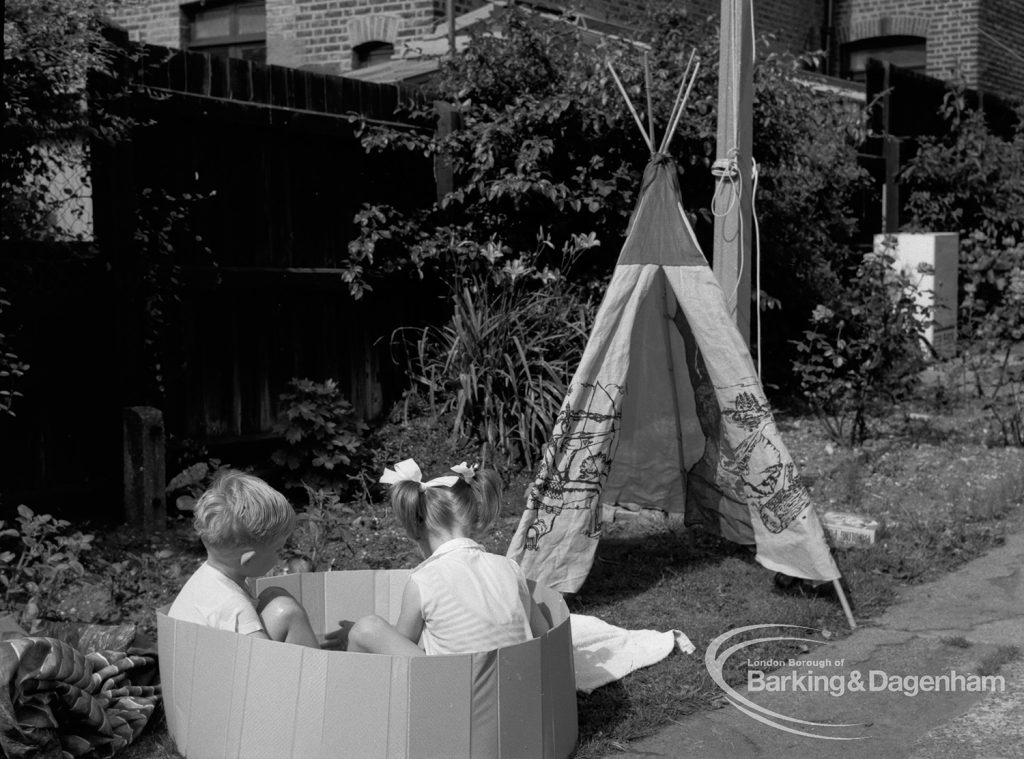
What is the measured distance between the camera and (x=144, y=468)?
585cm

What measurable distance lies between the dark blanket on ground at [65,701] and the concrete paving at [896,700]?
1.52 metres

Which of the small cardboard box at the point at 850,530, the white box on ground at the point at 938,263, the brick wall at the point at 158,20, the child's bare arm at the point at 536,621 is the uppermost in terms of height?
the brick wall at the point at 158,20

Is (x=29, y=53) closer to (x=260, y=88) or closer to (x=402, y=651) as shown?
(x=260, y=88)

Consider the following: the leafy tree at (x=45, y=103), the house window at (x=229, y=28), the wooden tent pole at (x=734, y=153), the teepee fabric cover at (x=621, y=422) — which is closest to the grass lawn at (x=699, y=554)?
the teepee fabric cover at (x=621, y=422)

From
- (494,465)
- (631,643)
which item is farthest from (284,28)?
(631,643)

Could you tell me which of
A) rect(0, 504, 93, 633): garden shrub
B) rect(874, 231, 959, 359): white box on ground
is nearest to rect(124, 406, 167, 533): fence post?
rect(0, 504, 93, 633): garden shrub

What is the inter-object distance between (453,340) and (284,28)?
696 centimetres

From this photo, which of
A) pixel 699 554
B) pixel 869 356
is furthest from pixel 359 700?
pixel 869 356

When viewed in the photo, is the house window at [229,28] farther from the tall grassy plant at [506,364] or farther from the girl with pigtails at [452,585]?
the girl with pigtails at [452,585]

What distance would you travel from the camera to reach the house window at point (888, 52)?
1962cm

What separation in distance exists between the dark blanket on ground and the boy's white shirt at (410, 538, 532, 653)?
0.93 metres

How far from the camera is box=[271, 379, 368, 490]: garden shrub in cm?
651

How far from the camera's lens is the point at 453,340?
7285 millimetres

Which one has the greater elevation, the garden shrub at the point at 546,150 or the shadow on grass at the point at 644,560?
the garden shrub at the point at 546,150
